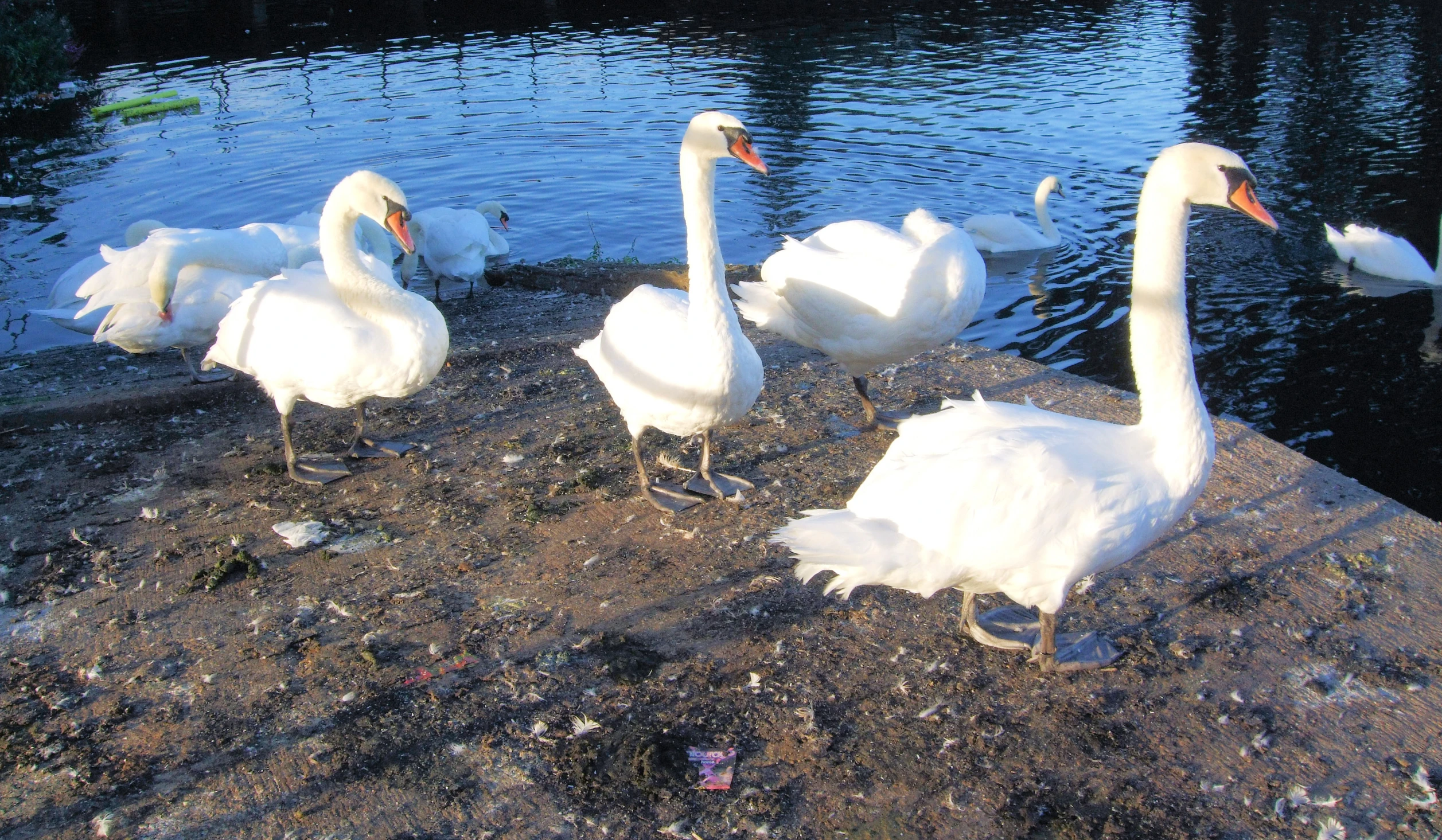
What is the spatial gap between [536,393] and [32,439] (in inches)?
110

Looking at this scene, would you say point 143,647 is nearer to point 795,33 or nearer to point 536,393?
point 536,393

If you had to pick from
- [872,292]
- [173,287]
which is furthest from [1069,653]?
[173,287]

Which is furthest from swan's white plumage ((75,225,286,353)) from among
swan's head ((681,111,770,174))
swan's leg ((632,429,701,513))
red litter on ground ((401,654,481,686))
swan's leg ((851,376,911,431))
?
swan's leg ((851,376,911,431))

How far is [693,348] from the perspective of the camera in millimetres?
4492

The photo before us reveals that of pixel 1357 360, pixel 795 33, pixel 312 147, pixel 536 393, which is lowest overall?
pixel 1357 360

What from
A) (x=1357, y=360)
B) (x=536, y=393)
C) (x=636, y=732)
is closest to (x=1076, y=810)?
(x=636, y=732)

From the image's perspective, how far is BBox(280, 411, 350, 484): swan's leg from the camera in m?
5.14

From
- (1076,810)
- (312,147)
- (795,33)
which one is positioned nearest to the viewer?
(1076,810)

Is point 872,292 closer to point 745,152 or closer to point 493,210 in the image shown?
point 745,152

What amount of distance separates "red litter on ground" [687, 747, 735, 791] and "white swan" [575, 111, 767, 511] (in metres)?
1.67

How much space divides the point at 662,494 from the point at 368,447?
176 cm

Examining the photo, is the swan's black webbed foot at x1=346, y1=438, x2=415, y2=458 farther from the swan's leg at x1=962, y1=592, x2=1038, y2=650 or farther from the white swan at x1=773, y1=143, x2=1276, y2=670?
the swan's leg at x1=962, y1=592, x2=1038, y2=650

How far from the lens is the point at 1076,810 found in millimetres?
3037

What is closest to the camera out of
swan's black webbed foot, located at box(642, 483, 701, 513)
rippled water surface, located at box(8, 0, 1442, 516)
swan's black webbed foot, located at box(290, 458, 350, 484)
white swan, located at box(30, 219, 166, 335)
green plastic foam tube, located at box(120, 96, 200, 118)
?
swan's black webbed foot, located at box(642, 483, 701, 513)
